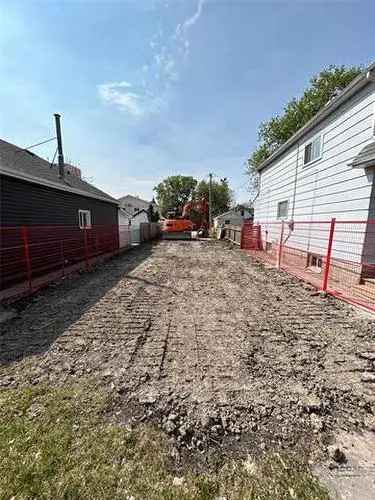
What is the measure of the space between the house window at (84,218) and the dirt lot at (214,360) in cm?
551

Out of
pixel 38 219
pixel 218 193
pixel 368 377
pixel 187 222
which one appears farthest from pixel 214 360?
pixel 218 193

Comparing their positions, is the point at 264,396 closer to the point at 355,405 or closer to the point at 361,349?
the point at 355,405

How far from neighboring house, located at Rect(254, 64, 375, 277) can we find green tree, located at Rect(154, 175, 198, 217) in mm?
46072

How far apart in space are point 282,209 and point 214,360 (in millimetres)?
8689

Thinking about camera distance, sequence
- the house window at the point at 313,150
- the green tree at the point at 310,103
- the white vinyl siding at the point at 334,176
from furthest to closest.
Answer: the green tree at the point at 310,103
the house window at the point at 313,150
the white vinyl siding at the point at 334,176

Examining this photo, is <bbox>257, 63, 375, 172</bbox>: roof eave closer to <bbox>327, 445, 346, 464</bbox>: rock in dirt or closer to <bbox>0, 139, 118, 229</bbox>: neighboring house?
<bbox>327, 445, 346, 464</bbox>: rock in dirt

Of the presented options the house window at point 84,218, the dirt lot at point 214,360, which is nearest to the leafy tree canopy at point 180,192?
the house window at point 84,218

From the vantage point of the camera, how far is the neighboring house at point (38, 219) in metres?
5.78

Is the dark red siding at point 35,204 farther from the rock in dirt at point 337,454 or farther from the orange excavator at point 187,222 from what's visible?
the orange excavator at point 187,222

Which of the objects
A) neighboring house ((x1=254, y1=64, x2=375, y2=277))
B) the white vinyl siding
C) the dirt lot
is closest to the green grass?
the dirt lot

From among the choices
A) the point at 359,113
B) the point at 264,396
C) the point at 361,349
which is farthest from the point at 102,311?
→ the point at 359,113

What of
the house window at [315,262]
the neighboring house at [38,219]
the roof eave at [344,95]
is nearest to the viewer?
the roof eave at [344,95]

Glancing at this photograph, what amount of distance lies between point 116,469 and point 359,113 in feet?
24.9

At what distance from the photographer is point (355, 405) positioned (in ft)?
6.57
